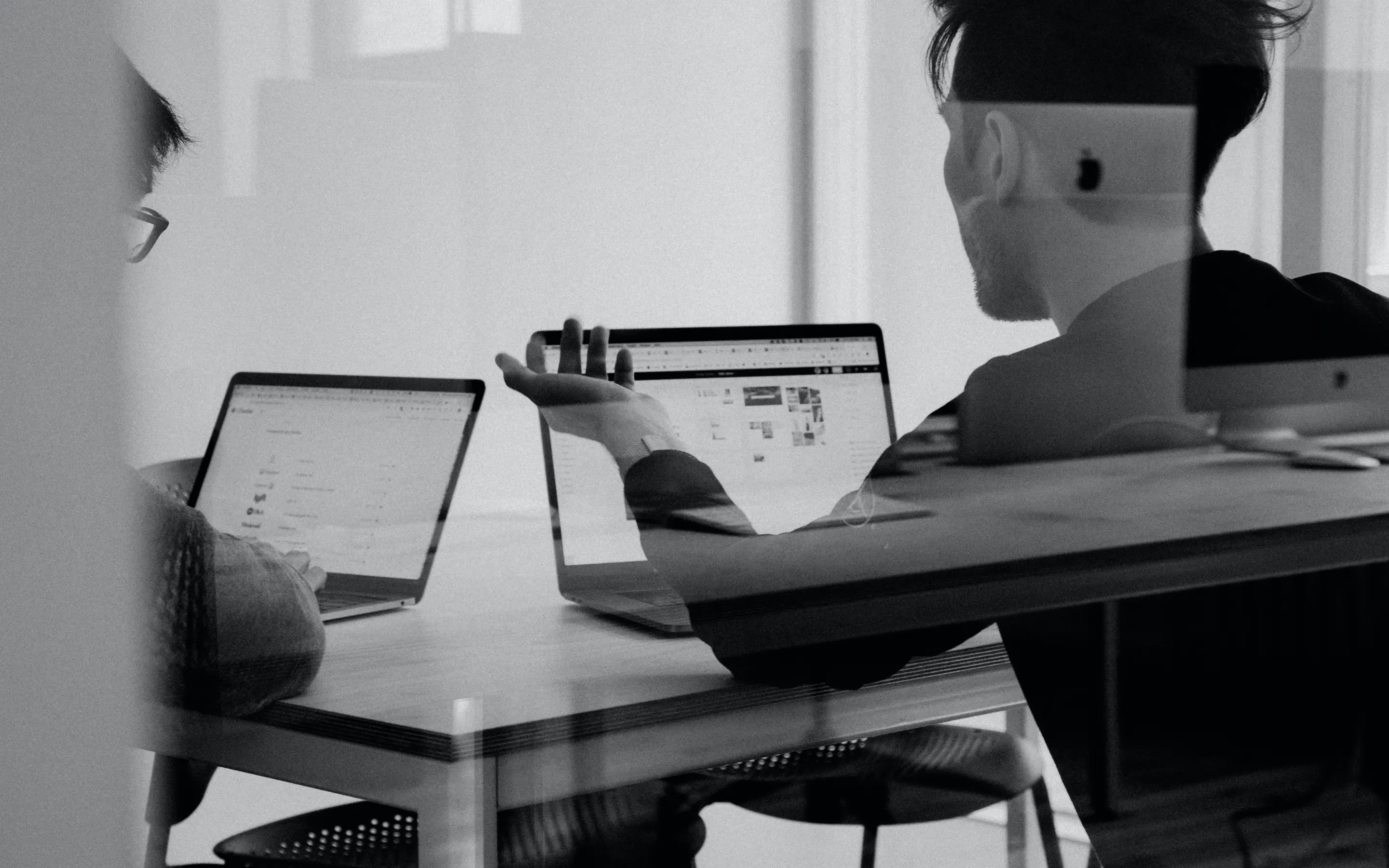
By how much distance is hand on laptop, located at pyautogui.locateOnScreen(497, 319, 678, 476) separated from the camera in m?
0.66

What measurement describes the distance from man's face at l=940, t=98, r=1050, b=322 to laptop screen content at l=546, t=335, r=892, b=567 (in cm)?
10

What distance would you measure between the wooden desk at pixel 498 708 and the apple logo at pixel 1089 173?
35cm

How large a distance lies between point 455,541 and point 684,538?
0.15 meters

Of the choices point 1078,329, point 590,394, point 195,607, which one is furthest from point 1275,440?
point 195,607

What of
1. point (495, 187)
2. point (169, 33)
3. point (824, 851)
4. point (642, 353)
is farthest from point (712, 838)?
point (169, 33)

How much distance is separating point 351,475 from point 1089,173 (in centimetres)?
52

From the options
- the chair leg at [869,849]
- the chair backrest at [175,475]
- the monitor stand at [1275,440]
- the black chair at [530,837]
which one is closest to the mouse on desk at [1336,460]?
the monitor stand at [1275,440]

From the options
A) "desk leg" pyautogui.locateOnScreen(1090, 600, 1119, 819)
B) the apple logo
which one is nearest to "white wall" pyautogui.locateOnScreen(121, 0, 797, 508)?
the apple logo

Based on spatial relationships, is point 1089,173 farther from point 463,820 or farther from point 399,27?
point 463,820

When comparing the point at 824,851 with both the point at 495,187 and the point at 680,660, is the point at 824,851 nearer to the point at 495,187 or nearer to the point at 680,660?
the point at 680,660

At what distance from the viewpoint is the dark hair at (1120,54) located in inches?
29.9

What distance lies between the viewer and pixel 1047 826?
33.2 inches

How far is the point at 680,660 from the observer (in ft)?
2.33

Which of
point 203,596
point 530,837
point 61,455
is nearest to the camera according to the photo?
point 61,455
